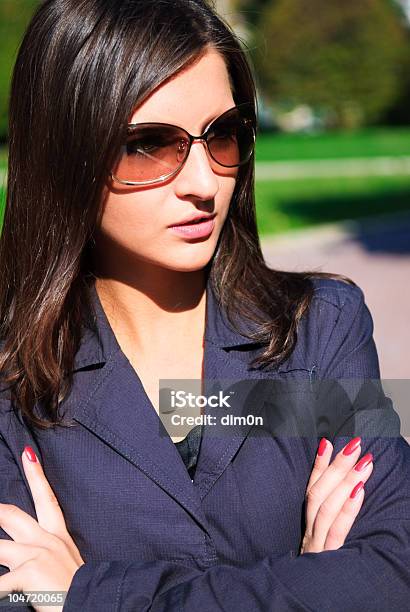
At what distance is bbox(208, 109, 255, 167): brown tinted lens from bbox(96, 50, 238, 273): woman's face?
0.07ft

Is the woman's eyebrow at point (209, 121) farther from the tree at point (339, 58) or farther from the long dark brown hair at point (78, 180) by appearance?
the tree at point (339, 58)

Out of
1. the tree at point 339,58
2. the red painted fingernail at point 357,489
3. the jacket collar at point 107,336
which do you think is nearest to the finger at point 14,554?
the jacket collar at point 107,336

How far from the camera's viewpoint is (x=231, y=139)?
228cm

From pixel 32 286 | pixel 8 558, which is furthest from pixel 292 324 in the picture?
pixel 8 558

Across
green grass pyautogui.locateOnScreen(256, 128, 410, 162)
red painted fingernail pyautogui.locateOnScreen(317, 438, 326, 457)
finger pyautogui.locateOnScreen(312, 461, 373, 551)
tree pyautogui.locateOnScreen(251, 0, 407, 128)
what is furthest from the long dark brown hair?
tree pyautogui.locateOnScreen(251, 0, 407, 128)

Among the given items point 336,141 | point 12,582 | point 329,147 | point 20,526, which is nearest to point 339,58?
point 336,141

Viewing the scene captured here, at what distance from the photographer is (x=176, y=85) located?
82.9 inches

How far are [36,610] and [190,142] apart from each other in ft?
3.66

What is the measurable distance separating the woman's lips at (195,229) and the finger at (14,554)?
806 mm

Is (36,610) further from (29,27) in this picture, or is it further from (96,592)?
(29,27)

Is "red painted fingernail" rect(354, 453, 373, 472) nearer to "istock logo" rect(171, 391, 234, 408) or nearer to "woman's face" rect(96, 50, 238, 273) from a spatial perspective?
"istock logo" rect(171, 391, 234, 408)

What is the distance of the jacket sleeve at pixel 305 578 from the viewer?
6.34 ft

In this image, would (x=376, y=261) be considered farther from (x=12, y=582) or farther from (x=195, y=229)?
(x=12, y=582)

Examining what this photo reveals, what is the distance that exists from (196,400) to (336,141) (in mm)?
30465
